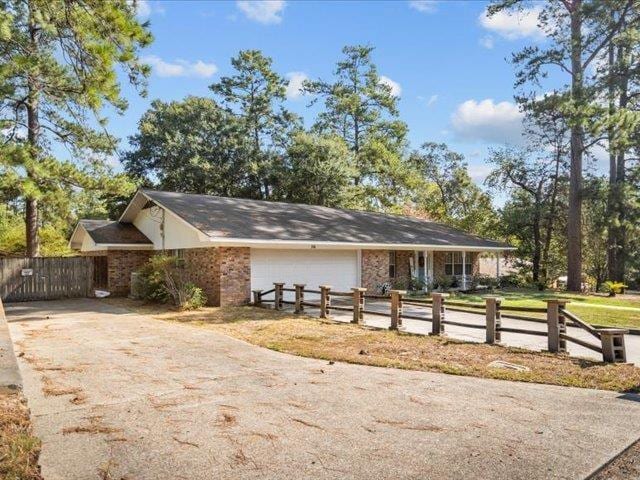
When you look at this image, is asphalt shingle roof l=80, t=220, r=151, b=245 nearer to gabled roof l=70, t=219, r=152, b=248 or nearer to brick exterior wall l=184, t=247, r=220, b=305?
gabled roof l=70, t=219, r=152, b=248

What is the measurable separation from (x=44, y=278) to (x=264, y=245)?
9.63m

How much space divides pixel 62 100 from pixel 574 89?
1929cm

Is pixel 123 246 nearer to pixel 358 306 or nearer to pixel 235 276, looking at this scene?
pixel 235 276

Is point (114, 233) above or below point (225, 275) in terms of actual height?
above

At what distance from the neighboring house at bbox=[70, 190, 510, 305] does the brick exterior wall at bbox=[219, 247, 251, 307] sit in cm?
3

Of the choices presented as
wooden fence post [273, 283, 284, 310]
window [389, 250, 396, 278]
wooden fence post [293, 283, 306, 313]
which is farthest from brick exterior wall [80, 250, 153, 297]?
window [389, 250, 396, 278]

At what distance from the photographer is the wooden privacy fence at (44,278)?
61.5ft

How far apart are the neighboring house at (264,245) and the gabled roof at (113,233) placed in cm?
4

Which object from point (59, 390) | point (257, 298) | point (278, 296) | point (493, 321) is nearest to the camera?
point (59, 390)

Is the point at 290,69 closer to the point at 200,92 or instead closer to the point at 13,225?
Answer: the point at 200,92

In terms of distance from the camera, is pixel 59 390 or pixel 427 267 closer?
pixel 59 390

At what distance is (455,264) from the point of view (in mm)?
25406

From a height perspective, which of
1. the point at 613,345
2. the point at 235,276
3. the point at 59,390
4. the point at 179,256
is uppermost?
the point at 179,256

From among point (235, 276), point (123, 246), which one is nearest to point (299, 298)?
point (235, 276)
